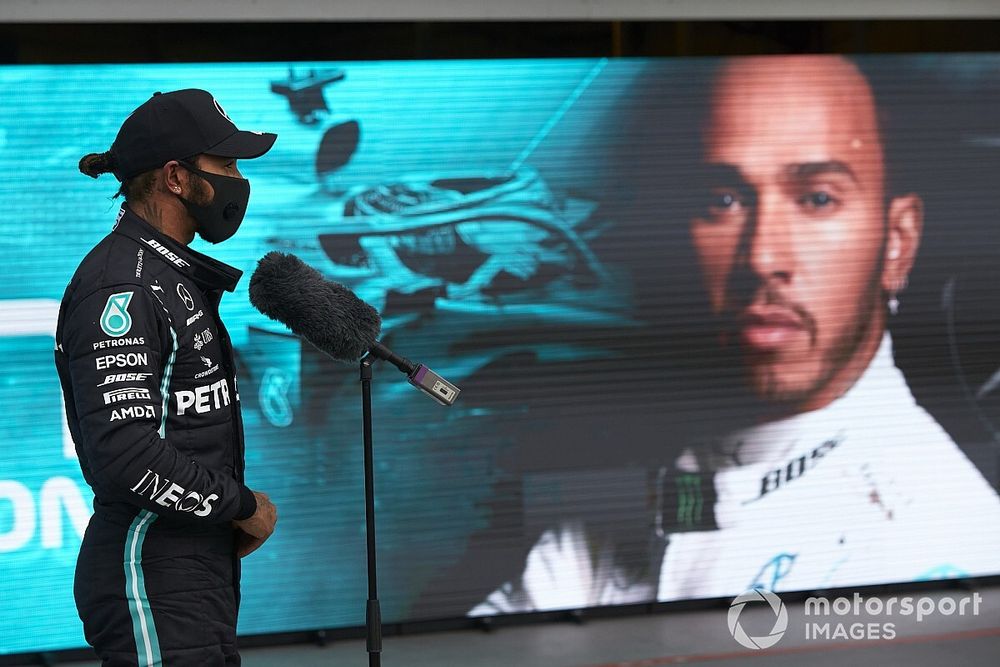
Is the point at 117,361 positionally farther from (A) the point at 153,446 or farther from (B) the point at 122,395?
(A) the point at 153,446

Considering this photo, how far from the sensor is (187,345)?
210cm

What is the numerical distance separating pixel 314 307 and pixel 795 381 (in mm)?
2977

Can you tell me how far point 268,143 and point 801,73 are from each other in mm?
3099

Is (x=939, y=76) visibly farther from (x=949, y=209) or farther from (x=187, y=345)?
(x=187, y=345)

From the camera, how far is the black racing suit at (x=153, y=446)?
197cm

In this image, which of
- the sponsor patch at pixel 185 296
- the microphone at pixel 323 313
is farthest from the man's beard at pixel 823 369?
the sponsor patch at pixel 185 296

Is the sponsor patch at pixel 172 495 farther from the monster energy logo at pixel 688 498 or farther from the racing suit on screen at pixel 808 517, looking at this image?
the monster energy logo at pixel 688 498

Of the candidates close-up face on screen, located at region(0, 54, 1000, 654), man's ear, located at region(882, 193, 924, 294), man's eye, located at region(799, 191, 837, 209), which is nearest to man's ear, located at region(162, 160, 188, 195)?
close-up face on screen, located at region(0, 54, 1000, 654)

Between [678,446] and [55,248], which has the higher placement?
[55,248]

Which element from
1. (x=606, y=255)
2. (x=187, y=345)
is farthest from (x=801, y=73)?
(x=187, y=345)

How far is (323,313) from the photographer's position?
226 cm

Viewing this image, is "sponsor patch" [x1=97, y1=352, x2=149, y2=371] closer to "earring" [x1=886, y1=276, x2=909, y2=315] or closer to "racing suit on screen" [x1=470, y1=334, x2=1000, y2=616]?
"racing suit on screen" [x1=470, y1=334, x2=1000, y2=616]

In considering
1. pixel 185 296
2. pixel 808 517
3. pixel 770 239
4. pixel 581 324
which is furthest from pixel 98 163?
pixel 808 517
